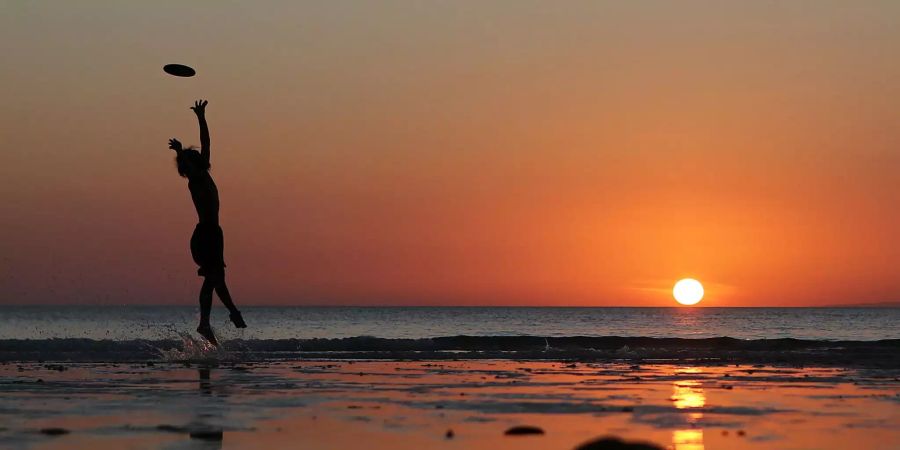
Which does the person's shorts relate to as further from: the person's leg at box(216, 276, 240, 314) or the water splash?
the water splash

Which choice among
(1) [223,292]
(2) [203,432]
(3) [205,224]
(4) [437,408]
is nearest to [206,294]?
(1) [223,292]

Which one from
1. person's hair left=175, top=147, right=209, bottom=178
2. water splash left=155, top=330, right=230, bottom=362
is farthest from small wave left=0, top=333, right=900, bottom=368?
person's hair left=175, top=147, right=209, bottom=178

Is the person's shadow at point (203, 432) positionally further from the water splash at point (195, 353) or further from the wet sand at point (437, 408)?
the water splash at point (195, 353)

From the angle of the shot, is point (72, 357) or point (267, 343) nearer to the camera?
point (72, 357)

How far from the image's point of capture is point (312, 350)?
100 ft

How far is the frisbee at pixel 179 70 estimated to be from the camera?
2122 cm

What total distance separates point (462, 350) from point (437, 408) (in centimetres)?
1806

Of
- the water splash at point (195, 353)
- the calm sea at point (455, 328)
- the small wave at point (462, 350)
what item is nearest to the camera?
the water splash at point (195, 353)

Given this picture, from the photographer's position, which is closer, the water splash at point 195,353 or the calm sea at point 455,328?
the water splash at point 195,353

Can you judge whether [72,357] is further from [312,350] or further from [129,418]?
[129,418]

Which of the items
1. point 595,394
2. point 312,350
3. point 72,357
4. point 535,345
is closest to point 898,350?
point 535,345

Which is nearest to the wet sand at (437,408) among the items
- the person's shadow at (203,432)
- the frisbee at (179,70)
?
the person's shadow at (203,432)

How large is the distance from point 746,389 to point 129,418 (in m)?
8.48

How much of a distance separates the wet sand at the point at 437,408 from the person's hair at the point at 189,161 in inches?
146
